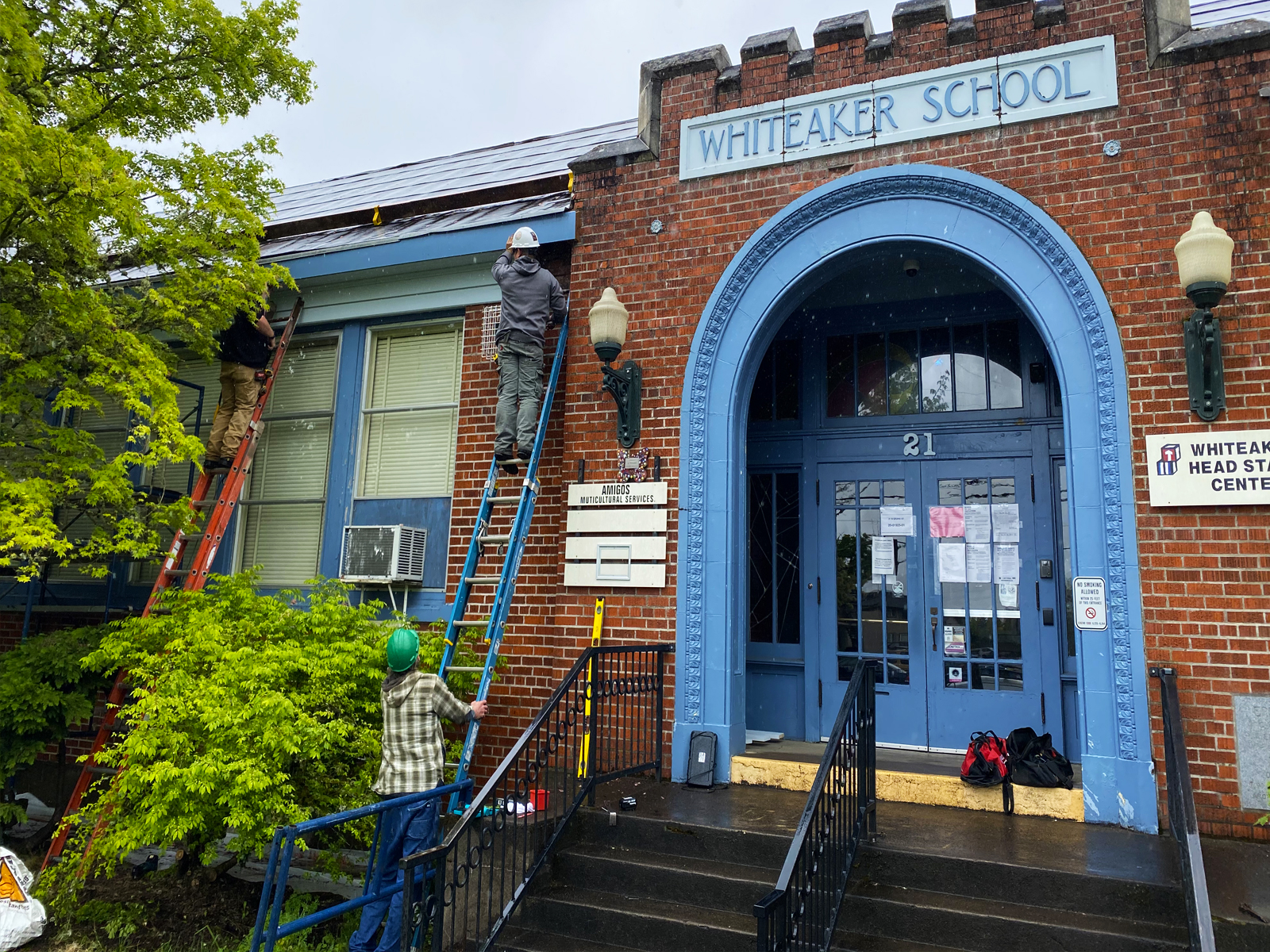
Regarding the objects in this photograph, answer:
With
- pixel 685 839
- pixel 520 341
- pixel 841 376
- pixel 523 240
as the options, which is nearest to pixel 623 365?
pixel 520 341

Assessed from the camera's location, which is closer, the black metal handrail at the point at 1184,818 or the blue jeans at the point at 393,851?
the black metal handrail at the point at 1184,818

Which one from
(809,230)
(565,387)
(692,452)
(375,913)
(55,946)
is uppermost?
(809,230)

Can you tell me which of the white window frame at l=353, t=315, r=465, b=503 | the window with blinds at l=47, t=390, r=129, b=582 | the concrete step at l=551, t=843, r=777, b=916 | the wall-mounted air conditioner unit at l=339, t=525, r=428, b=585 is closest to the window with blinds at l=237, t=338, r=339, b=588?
the white window frame at l=353, t=315, r=465, b=503

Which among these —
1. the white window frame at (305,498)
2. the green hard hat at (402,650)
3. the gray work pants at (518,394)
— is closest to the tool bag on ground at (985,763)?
the green hard hat at (402,650)

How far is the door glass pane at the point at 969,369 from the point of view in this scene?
24.2 feet

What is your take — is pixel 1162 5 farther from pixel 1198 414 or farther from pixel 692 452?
pixel 692 452

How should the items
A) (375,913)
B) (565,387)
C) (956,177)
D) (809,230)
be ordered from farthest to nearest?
(565,387), (809,230), (956,177), (375,913)

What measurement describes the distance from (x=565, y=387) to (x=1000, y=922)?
195 inches

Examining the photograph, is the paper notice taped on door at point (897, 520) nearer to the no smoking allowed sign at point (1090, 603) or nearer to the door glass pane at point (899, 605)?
the door glass pane at point (899, 605)

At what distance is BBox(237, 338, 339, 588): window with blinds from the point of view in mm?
8570

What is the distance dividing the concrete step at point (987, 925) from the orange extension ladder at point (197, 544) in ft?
16.5

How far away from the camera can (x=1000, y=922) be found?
4211 mm

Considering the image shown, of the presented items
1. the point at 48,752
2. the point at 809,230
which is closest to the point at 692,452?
the point at 809,230

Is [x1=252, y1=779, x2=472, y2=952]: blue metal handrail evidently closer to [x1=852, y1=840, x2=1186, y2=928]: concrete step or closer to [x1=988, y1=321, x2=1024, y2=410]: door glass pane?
[x1=852, y1=840, x2=1186, y2=928]: concrete step
